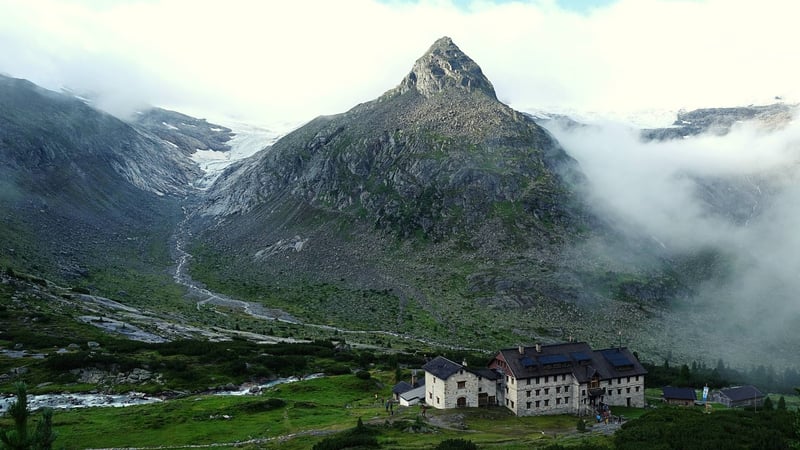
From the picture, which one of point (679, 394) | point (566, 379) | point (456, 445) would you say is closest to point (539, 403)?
point (566, 379)

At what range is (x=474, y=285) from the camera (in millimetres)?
191125

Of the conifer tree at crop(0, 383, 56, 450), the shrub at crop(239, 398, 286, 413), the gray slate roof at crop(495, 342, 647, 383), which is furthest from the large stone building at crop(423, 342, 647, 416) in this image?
the conifer tree at crop(0, 383, 56, 450)

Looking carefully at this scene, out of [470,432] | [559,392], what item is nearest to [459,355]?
[559,392]

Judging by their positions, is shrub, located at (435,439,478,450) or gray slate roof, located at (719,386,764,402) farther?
gray slate roof, located at (719,386,764,402)

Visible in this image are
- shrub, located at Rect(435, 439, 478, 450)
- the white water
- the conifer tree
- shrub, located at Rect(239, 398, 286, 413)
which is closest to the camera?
the conifer tree

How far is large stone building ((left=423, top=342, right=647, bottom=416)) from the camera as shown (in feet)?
262

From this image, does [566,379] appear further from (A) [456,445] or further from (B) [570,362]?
(A) [456,445]

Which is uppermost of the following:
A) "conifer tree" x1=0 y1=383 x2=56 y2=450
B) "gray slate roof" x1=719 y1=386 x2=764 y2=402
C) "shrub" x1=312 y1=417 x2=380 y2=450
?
"conifer tree" x1=0 y1=383 x2=56 y2=450

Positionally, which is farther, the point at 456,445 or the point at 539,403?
the point at 539,403

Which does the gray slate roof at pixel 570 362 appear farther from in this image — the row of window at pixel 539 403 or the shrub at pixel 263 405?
the shrub at pixel 263 405

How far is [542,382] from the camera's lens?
266 ft

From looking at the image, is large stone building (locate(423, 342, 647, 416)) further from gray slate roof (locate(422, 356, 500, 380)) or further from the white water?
the white water

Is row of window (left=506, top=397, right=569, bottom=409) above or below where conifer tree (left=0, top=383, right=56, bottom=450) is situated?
below

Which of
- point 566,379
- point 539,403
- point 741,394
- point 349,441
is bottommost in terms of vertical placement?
point 741,394
